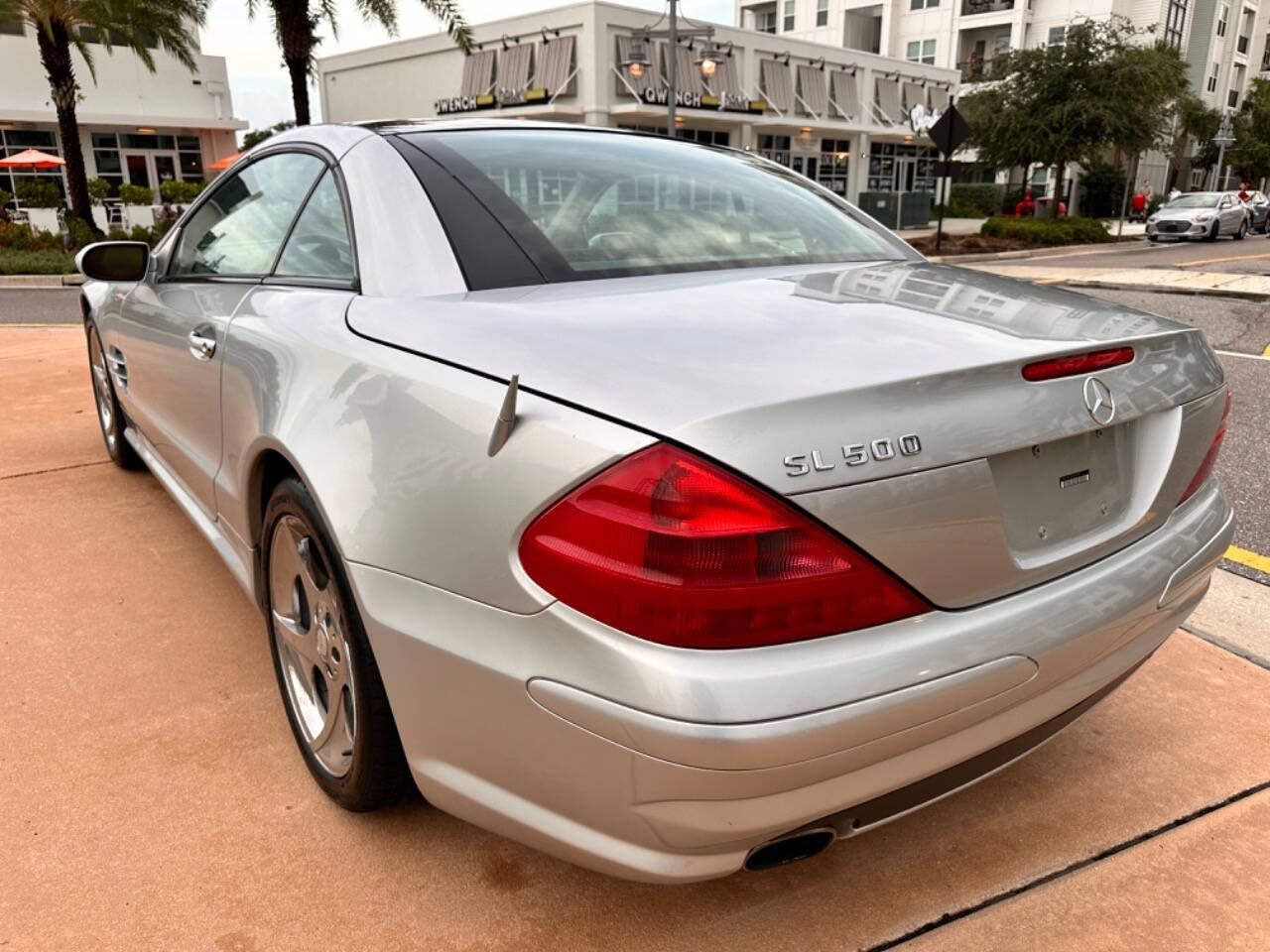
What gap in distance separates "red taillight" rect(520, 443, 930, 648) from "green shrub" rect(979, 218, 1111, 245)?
26.7 m

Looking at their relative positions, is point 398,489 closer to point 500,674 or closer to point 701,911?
point 500,674

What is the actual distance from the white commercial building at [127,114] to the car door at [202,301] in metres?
32.2

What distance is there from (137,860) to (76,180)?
19907 mm

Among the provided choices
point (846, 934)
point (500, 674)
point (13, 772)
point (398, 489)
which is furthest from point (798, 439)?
point (13, 772)

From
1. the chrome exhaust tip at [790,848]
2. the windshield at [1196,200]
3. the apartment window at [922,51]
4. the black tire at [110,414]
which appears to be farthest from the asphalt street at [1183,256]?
the apartment window at [922,51]

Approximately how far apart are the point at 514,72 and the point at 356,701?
31115mm

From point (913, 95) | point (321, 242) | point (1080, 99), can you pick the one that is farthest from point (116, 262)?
point (913, 95)

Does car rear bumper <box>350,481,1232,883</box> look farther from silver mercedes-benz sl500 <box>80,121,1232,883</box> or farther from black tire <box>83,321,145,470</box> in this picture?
black tire <box>83,321,145,470</box>

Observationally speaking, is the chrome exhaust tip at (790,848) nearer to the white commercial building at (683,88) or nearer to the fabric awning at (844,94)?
the white commercial building at (683,88)

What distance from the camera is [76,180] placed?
1839cm

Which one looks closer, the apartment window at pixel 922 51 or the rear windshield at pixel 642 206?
the rear windshield at pixel 642 206

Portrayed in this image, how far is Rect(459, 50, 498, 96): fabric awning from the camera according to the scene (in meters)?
30.7

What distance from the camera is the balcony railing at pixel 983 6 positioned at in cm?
4765

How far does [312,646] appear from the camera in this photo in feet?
7.18
